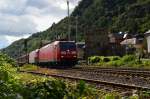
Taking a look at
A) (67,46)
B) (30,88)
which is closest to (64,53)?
(67,46)

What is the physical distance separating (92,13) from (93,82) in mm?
168737

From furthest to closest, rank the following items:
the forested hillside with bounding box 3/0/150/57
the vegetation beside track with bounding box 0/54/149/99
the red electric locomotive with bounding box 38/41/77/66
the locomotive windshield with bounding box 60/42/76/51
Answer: the forested hillside with bounding box 3/0/150/57 → the locomotive windshield with bounding box 60/42/76/51 → the red electric locomotive with bounding box 38/41/77/66 → the vegetation beside track with bounding box 0/54/149/99

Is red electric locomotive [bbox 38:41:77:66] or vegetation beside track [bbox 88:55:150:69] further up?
red electric locomotive [bbox 38:41:77:66]

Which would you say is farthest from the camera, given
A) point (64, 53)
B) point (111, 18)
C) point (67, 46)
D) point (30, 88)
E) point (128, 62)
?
point (111, 18)

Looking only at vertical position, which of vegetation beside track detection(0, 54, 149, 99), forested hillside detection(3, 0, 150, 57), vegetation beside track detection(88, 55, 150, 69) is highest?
forested hillside detection(3, 0, 150, 57)

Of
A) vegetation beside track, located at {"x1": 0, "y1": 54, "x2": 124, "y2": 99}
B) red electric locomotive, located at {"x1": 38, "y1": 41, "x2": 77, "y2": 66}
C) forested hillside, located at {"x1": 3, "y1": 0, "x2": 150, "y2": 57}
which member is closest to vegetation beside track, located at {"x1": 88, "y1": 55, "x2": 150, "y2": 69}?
red electric locomotive, located at {"x1": 38, "y1": 41, "x2": 77, "y2": 66}

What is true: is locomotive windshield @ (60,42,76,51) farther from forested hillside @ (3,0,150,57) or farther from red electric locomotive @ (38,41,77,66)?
forested hillside @ (3,0,150,57)

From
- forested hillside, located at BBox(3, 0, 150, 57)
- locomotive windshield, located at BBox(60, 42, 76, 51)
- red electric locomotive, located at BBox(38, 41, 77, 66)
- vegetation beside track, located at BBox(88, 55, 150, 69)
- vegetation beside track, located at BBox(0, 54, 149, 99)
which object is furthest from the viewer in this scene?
forested hillside, located at BBox(3, 0, 150, 57)

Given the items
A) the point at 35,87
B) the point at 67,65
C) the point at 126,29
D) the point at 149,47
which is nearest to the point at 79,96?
the point at 35,87

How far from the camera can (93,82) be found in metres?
22.4

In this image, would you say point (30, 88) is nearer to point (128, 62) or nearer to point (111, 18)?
point (128, 62)

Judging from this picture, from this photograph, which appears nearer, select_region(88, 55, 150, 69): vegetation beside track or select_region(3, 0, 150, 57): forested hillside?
select_region(88, 55, 150, 69): vegetation beside track

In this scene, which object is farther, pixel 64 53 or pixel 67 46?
pixel 67 46

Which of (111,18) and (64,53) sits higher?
(111,18)
